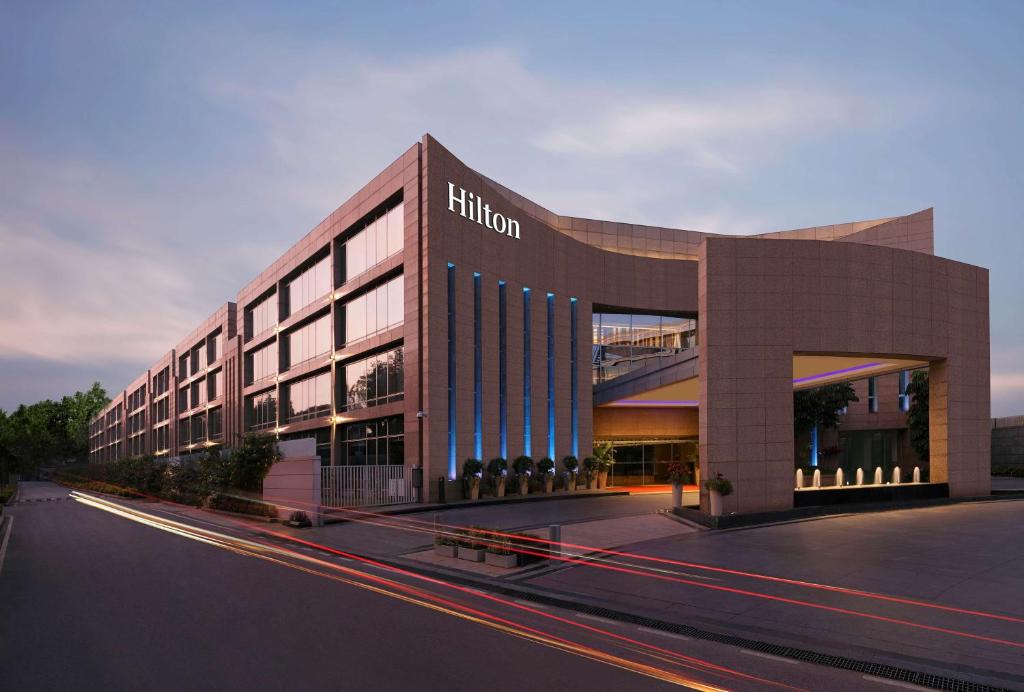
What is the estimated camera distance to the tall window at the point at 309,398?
4738 cm

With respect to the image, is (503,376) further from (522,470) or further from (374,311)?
(374,311)

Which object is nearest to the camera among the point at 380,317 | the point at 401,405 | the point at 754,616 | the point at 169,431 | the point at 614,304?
the point at 754,616

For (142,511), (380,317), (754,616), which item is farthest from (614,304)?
(754,616)

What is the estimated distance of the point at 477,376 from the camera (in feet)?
122

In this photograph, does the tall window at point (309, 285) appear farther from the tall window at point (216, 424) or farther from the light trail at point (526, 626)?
the light trail at point (526, 626)

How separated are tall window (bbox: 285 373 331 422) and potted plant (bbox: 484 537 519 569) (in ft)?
103

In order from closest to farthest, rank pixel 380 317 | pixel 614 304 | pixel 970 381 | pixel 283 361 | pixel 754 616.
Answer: pixel 754 616, pixel 970 381, pixel 380 317, pixel 614 304, pixel 283 361

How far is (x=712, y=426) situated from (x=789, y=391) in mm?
3329

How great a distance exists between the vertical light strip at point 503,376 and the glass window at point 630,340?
11.4m

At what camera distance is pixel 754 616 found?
11.6 metres

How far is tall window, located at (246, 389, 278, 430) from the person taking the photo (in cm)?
5659

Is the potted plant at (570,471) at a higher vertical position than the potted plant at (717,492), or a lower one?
lower

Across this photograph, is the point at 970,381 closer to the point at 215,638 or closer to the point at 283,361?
the point at 215,638

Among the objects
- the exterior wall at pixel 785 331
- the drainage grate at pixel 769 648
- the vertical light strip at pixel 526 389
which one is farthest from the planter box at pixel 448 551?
the vertical light strip at pixel 526 389
